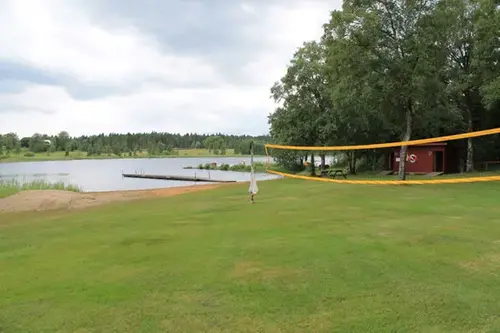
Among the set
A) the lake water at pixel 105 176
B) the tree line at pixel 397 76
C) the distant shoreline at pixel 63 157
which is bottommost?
the lake water at pixel 105 176

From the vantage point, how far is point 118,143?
15475 cm

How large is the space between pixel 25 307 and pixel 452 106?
29.4 m

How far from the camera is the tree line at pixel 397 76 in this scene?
20.7 meters

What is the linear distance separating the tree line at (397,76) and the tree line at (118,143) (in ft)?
316

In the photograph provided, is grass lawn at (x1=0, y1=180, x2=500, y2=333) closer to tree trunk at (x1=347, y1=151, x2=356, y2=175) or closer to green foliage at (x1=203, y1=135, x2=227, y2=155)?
tree trunk at (x1=347, y1=151, x2=356, y2=175)

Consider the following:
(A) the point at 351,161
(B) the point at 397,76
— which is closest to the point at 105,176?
(A) the point at 351,161

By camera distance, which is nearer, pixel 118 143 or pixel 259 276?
pixel 259 276

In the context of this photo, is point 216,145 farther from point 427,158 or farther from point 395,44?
point 395,44

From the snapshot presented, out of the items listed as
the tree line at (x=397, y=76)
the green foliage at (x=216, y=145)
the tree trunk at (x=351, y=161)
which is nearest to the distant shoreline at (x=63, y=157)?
the green foliage at (x=216, y=145)

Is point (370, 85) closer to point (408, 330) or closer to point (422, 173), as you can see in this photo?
point (422, 173)

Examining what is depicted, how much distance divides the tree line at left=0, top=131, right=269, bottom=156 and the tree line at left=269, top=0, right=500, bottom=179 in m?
96.3

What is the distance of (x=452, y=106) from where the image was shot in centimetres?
2938

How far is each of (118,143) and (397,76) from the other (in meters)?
143

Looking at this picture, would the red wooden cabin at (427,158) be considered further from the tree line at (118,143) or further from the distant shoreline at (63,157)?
the distant shoreline at (63,157)
